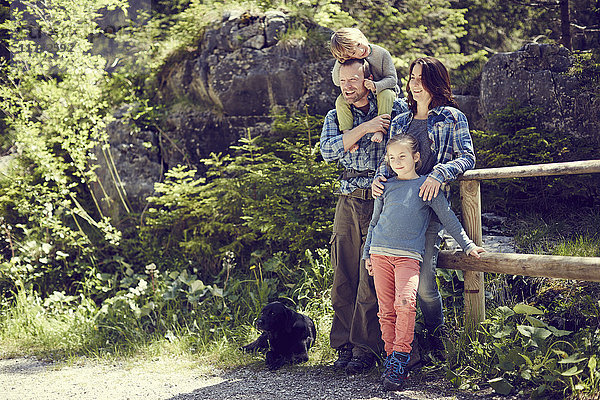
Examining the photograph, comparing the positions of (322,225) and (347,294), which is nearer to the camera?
(347,294)

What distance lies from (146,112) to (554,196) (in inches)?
201

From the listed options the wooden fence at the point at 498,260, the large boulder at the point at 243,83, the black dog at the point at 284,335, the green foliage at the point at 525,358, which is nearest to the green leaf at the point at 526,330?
the green foliage at the point at 525,358

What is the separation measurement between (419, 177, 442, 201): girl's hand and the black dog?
1543 mm

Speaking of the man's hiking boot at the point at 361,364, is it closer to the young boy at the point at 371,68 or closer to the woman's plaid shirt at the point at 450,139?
the woman's plaid shirt at the point at 450,139

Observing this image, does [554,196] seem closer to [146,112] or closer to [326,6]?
[326,6]

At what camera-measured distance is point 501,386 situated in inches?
136

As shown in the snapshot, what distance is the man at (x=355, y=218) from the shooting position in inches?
157

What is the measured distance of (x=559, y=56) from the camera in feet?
21.9

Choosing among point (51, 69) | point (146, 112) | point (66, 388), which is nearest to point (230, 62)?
point (146, 112)

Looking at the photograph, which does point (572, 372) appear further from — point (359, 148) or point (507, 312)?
point (359, 148)

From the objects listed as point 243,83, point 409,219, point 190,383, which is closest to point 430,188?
point 409,219

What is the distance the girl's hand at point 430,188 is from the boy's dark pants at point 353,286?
1.78 ft

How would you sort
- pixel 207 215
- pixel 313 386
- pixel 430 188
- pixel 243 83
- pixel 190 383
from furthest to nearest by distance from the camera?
pixel 243 83 < pixel 207 215 < pixel 190 383 < pixel 313 386 < pixel 430 188

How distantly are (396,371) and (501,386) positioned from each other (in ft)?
2.06
